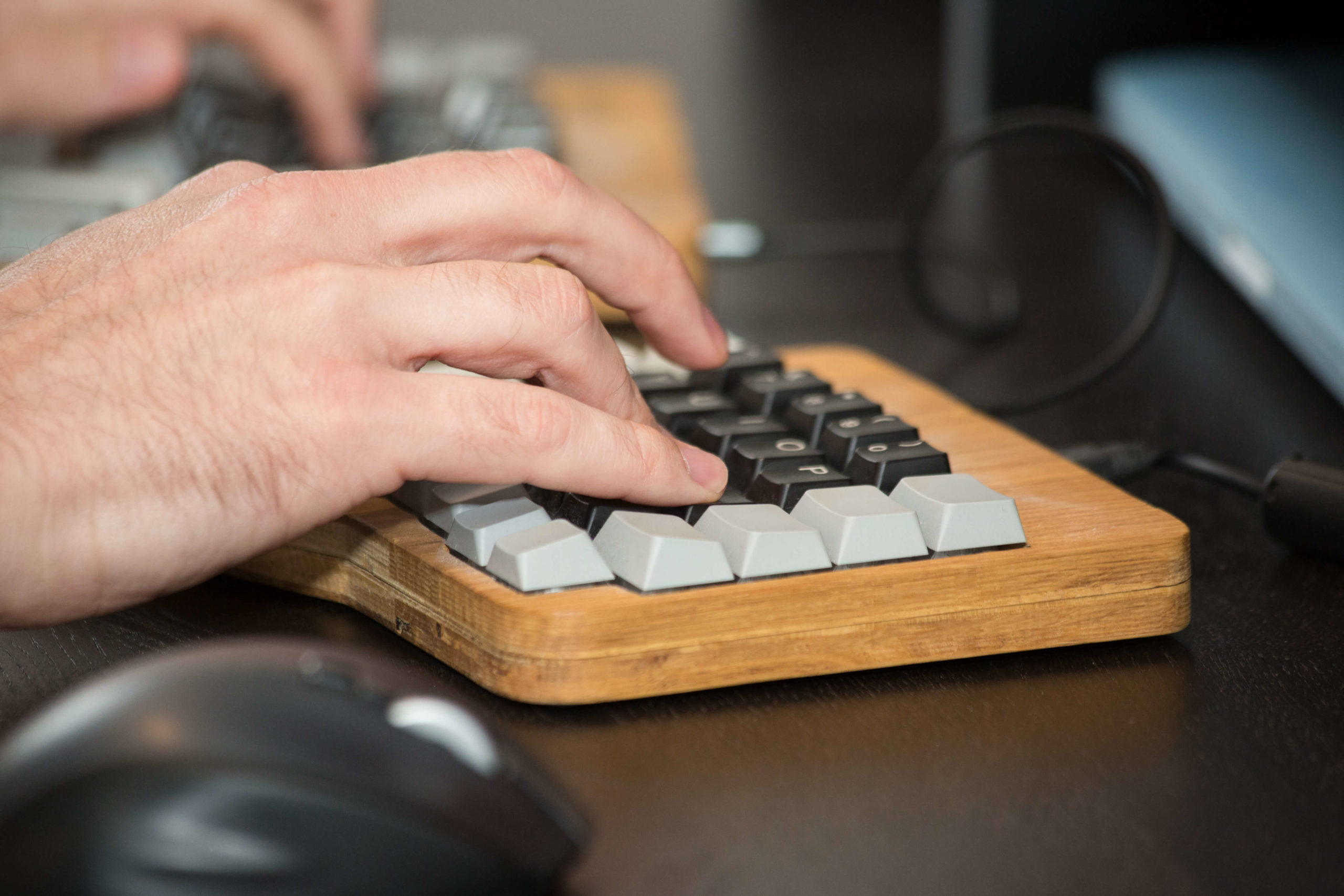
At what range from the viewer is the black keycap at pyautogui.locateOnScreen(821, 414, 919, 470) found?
0.50 meters

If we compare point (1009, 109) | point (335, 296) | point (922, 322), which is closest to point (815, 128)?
point (1009, 109)

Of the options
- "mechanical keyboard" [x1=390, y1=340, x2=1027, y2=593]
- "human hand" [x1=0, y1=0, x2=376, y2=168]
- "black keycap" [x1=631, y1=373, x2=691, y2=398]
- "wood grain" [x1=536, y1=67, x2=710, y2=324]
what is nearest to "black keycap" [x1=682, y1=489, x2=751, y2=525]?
"mechanical keyboard" [x1=390, y1=340, x2=1027, y2=593]

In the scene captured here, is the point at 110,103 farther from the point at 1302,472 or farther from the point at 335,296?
the point at 1302,472

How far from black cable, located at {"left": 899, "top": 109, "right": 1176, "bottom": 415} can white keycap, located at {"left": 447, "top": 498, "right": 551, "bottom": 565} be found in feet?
1.31

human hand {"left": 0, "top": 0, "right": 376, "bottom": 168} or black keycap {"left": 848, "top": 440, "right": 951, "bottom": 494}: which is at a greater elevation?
human hand {"left": 0, "top": 0, "right": 376, "bottom": 168}

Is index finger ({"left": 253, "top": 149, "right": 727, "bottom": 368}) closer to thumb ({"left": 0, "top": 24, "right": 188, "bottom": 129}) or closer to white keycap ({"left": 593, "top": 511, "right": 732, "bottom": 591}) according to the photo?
white keycap ({"left": 593, "top": 511, "right": 732, "bottom": 591})

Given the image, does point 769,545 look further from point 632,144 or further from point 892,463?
point 632,144

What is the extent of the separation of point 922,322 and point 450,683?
64 centimetres

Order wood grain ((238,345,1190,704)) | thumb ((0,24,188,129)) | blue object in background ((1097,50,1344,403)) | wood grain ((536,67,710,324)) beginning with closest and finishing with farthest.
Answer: wood grain ((238,345,1190,704))
blue object in background ((1097,50,1344,403))
wood grain ((536,67,710,324))
thumb ((0,24,188,129))

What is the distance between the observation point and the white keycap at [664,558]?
0.40 metres

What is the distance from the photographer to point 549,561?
407 mm

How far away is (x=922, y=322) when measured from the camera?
3.18 ft

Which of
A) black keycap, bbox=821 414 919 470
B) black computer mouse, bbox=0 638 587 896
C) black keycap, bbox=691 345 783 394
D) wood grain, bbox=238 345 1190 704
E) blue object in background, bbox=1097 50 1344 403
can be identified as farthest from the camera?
blue object in background, bbox=1097 50 1344 403

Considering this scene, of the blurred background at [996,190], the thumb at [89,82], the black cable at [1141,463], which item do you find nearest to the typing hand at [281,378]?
the black cable at [1141,463]
